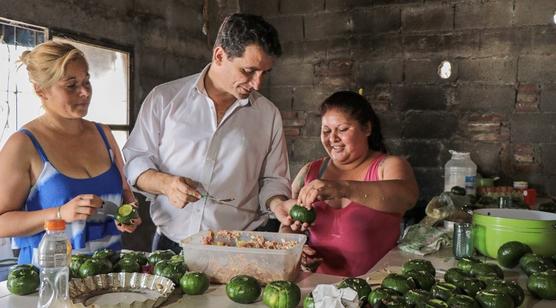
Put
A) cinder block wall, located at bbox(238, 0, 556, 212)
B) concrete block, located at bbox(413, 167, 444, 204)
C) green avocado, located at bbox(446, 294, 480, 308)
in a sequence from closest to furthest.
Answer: green avocado, located at bbox(446, 294, 480, 308), cinder block wall, located at bbox(238, 0, 556, 212), concrete block, located at bbox(413, 167, 444, 204)

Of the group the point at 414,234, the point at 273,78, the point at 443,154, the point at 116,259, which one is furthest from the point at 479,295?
the point at 273,78

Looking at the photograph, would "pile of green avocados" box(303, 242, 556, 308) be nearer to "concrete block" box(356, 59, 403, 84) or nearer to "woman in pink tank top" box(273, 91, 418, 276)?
"woman in pink tank top" box(273, 91, 418, 276)

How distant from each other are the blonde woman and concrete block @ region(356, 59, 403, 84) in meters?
2.95

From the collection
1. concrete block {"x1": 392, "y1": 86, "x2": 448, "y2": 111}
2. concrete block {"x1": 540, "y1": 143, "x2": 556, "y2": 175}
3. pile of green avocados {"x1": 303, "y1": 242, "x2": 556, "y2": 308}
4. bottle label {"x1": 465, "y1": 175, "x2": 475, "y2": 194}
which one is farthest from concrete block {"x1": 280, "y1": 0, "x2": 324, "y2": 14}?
pile of green avocados {"x1": 303, "y1": 242, "x2": 556, "y2": 308}

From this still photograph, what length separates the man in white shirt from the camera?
238 cm

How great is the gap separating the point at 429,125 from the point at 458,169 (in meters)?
0.55

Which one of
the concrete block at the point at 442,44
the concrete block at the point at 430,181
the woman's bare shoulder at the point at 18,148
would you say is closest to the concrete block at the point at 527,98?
the concrete block at the point at 442,44

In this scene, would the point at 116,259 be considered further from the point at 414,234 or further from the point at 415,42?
the point at 415,42

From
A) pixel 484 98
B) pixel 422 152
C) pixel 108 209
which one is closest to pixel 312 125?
pixel 422 152

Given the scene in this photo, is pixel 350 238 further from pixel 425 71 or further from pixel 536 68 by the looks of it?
pixel 536 68

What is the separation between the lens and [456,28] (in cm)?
456

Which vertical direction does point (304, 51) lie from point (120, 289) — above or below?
above

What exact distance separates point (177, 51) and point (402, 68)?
2.08 meters

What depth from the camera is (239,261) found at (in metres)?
1.72
